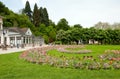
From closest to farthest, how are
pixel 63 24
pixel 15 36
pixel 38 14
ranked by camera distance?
pixel 15 36
pixel 63 24
pixel 38 14

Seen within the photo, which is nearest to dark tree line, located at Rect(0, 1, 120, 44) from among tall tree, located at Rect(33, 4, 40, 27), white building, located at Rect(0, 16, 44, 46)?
tall tree, located at Rect(33, 4, 40, 27)

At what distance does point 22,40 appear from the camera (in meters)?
61.0

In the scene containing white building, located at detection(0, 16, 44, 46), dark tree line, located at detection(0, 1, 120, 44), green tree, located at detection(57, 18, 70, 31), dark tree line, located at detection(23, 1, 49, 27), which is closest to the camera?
white building, located at detection(0, 16, 44, 46)

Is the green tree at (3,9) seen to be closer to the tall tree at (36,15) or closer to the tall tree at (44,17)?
the tall tree at (36,15)

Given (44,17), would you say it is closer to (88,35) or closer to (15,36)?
(88,35)

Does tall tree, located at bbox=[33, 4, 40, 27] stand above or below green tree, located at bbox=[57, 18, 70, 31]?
above

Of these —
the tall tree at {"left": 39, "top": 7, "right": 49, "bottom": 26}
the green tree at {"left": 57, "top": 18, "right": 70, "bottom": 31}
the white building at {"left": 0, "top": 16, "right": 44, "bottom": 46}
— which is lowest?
the white building at {"left": 0, "top": 16, "right": 44, "bottom": 46}

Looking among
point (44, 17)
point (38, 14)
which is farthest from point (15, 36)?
point (44, 17)

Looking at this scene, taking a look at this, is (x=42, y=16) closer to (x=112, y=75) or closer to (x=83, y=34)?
(x=83, y=34)

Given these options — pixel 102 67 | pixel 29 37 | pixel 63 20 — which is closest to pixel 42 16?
pixel 63 20

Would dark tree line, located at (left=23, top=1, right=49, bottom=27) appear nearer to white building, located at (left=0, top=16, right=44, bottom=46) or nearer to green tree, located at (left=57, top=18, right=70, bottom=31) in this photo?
green tree, located at (left=57, top=18, right=70, bottom=31)

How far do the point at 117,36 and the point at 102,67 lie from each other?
51.2 m

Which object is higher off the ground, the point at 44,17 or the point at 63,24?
the point at 44,17

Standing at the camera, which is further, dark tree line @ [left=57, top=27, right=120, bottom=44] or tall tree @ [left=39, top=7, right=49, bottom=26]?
tall tree @ [left=39, top=7, right=49, bottom=26]
